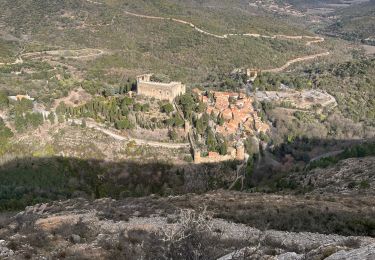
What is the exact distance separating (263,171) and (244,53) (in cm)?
4975

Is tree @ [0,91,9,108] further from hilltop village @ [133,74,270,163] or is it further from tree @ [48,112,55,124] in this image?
hilltop village @ [133,74,270,163]

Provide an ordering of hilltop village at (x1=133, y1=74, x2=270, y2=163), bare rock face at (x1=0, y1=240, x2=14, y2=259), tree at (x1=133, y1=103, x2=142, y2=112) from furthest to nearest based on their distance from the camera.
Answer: tree at (x1=133, y1=103, x2=142, y2=112) < hilltop village at (x1=133, y1=74, x2=270, y2=163) < bare rock face at (x1=0, y1=240, x2=14, y2=259)

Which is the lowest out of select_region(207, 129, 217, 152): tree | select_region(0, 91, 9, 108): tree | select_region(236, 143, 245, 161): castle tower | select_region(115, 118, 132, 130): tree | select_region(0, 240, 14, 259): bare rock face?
select_region(236, 143, 245, 161): castle tower

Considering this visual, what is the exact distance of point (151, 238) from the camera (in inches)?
569

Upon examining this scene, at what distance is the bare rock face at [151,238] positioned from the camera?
1024 cm

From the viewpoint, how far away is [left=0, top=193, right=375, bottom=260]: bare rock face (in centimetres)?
1024

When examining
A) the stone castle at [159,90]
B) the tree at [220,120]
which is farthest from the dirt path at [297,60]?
the tree at [220,120]

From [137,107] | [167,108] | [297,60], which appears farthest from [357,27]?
[137,107]

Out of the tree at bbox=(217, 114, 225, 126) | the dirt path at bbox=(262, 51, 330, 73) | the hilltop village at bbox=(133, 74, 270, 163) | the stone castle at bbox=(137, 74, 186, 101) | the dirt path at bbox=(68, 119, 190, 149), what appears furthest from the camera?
the dirt path at bbox=(262, 51, 330, 73)

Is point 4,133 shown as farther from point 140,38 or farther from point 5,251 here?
point 140,38

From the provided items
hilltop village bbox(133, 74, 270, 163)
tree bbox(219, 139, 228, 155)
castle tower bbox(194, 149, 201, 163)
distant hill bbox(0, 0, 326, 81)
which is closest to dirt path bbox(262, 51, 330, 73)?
distant hill bbox(0, 0, 326, 81)

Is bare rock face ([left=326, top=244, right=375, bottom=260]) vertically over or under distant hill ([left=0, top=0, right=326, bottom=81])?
over

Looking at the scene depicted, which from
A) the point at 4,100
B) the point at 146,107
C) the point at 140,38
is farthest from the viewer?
the point at 140,38

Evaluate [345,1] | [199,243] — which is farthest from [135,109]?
[345,1]
